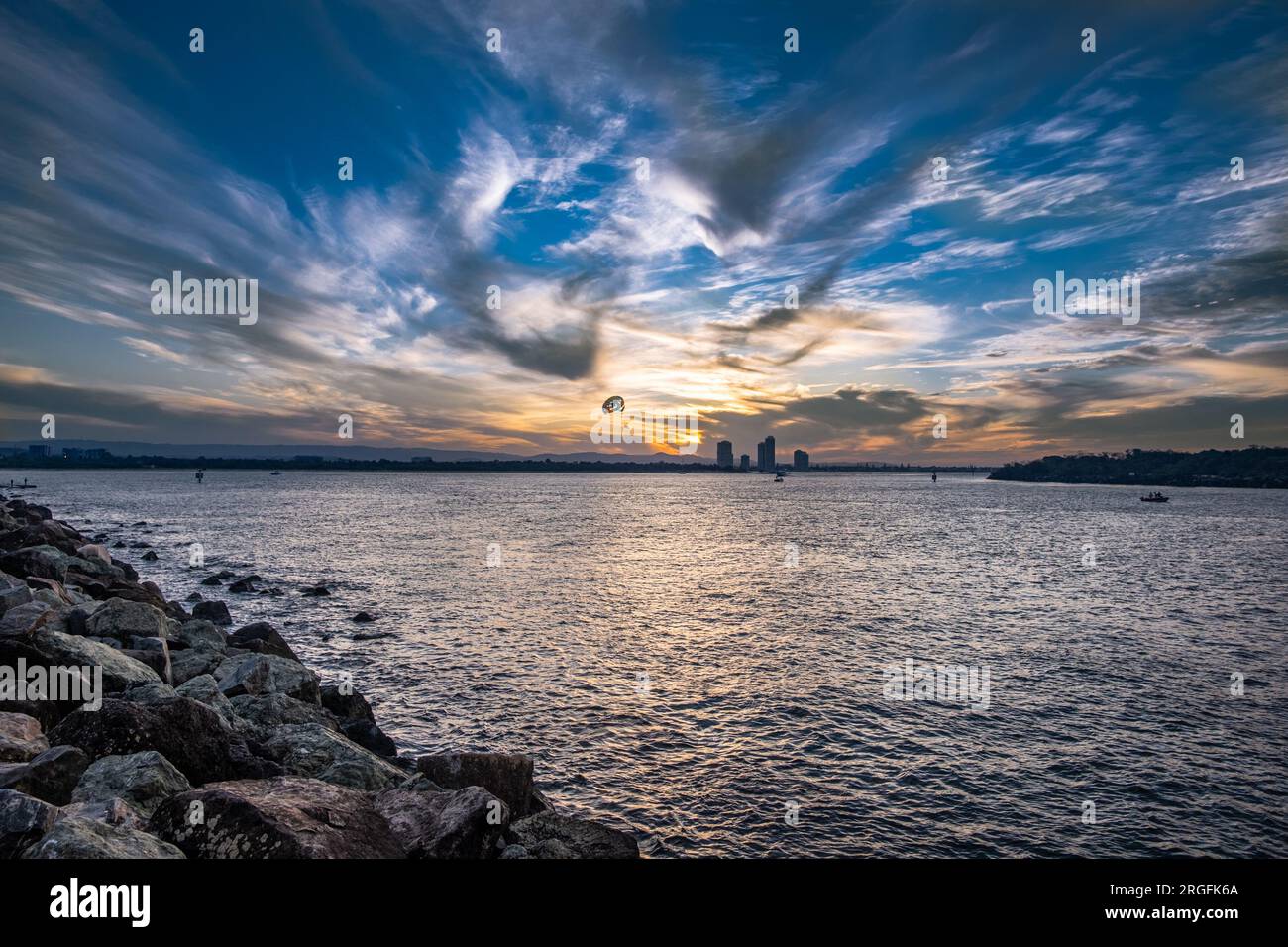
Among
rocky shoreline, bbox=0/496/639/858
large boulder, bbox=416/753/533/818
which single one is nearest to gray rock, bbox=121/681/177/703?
rocky shoreline, bbox=0/496/639/858

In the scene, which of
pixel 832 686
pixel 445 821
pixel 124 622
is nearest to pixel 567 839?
pixel 445 821

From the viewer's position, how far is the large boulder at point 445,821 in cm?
947

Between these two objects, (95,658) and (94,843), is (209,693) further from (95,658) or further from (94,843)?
(94,843)

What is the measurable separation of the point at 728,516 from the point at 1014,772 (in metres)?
99.5

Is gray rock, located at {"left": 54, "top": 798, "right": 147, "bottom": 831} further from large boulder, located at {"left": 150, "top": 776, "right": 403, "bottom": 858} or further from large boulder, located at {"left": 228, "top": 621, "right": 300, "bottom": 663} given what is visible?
large boulder, located at {"left": 228, "top": 621, "right": 300, "bottom": 663}

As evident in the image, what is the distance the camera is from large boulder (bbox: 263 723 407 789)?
11922mm

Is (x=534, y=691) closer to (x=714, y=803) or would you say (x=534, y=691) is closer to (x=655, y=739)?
(x=655, y=739)

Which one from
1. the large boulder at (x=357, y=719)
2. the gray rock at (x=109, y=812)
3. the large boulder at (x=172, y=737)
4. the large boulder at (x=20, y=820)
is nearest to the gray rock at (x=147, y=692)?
the large boulder at (x=172, y=737)

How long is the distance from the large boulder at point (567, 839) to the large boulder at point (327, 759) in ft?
10.5

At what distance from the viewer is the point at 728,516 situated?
115 m

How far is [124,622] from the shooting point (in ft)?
60.8

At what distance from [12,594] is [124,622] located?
2929 millimetres
